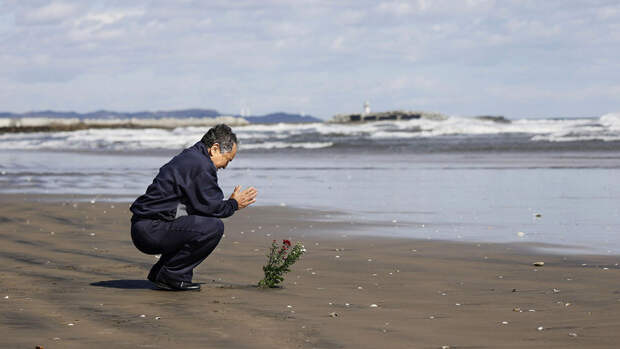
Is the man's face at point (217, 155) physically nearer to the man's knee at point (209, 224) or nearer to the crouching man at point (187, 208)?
the crouching man at point (187, 208)

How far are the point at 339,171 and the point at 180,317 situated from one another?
53.6 feet

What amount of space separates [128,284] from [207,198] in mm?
1166

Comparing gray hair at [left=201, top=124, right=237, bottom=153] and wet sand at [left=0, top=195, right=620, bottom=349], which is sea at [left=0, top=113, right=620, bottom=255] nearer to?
wet sand at [left=0, top=195, right=620, bottom=349]

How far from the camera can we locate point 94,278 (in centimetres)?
713

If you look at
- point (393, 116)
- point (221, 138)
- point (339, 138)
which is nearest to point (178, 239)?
point (221, 138)

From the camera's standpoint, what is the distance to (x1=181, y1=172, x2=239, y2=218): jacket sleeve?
20.5 feet

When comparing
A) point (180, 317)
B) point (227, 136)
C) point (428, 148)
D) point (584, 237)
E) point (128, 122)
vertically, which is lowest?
point (180, 317)

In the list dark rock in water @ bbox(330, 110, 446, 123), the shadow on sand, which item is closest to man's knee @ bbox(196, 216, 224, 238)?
the shadow on sand

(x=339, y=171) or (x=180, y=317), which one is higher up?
(x=339, y=171)

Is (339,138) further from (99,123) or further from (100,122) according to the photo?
(100,122)

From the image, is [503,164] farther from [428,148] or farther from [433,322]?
[433,322]

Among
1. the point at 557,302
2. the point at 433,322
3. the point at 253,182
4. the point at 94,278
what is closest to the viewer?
the point at 433,322

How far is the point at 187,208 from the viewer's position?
21.1ft

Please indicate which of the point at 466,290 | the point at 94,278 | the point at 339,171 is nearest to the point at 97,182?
the point at 339,171
